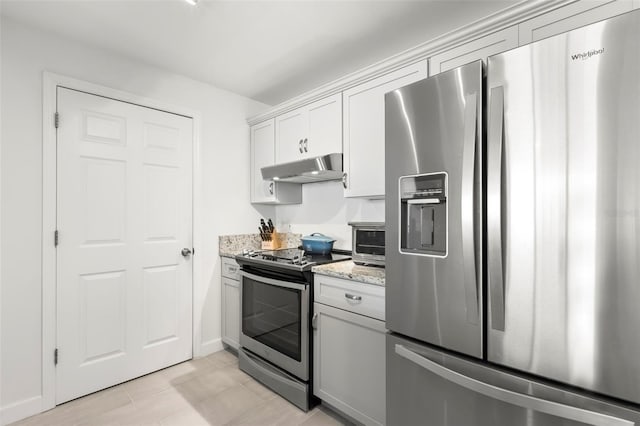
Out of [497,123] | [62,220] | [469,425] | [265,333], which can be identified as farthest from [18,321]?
[497,123]

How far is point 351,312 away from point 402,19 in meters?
1.83

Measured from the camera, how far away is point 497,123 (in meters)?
0.98

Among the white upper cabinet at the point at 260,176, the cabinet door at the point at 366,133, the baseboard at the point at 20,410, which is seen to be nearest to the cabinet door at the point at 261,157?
the white upper cabinet at the point at 260,176

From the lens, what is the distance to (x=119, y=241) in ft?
7.60

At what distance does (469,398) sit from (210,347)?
8.02 ft

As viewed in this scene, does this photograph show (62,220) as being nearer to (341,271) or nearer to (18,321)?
(18,321)

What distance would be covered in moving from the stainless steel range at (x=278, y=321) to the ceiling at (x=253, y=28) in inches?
61.3

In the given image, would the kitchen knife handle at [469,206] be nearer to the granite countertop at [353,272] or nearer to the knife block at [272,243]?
the granite countertop at [353,272]

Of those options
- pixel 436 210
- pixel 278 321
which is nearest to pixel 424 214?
pixel 436 210

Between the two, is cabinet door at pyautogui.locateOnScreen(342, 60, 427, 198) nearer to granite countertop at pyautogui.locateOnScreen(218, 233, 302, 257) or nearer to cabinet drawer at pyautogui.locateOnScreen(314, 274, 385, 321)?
cabinet drawer at pyautogui.locateOnScreen(314, 274, 385, 321)

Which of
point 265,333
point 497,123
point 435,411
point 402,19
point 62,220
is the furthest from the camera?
point 265,333

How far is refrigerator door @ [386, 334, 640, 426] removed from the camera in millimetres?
823

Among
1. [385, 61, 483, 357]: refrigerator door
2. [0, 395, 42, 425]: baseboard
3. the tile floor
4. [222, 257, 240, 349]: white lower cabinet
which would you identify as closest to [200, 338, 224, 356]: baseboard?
[222, 257, 240, 349]: white lower cabinet

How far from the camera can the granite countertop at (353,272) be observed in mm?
1648
